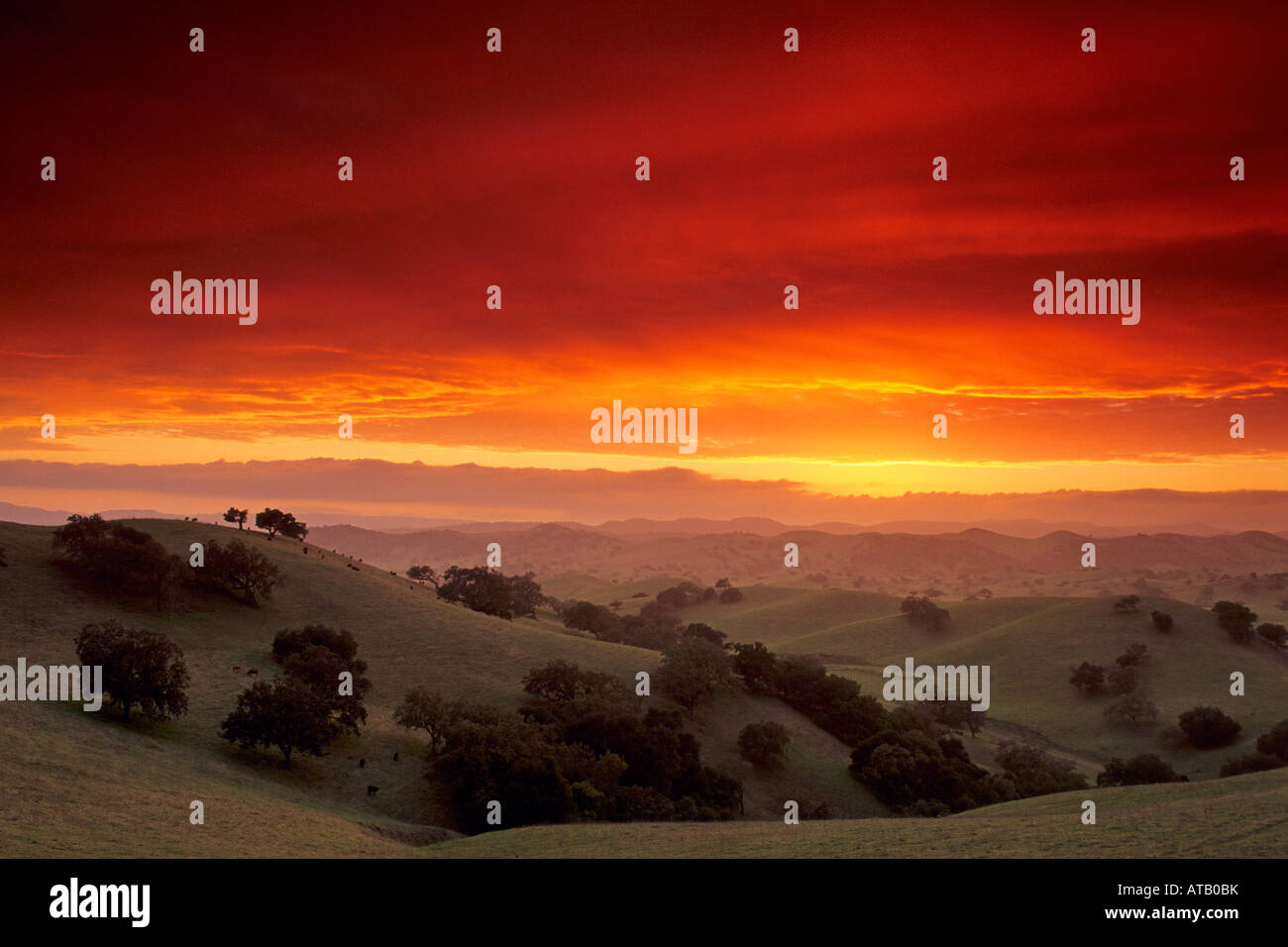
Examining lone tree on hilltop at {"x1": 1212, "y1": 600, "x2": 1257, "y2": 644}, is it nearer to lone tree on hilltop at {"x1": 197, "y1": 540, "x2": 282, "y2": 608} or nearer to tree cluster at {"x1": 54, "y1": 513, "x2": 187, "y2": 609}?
lone tree on hilltop at {"x1": 197, "y1": 540, "x2": 282, "y2": 608}

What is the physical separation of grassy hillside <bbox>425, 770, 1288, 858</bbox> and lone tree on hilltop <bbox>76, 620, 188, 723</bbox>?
86.5ft

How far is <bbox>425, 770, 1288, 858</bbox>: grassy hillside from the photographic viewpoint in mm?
20344

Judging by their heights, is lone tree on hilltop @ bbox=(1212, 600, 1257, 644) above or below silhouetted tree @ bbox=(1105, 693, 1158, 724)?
above

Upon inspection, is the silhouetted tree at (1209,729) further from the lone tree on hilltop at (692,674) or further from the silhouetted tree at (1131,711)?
the lone tree on hilltop at (692,674)

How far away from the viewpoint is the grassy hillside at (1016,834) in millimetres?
20344

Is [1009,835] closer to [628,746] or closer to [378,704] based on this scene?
[628,746]

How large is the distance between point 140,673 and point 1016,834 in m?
49.4

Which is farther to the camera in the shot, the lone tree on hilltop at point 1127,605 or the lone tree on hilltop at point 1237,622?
the lone tree on hilltop at point 1127,605

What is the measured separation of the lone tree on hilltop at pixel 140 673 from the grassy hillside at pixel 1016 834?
26.4 m

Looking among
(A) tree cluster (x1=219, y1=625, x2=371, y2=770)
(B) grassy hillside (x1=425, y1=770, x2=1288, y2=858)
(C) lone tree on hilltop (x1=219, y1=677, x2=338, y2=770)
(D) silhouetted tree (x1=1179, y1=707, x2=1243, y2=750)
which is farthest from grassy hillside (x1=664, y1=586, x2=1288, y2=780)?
(C) lone tree on hilltop (x1=219, y1=677, x2=338, y2=770)

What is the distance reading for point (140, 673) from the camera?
50.1 m
